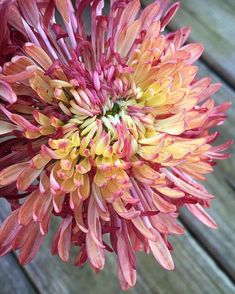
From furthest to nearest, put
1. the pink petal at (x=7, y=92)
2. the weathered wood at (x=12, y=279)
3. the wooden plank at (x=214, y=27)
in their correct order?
the wooden plank at (x=214, y=27) < the weathered wood at (x=12, y=279) < the pink petal at (x=7, y=92)

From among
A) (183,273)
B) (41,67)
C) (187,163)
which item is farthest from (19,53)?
(183,273)

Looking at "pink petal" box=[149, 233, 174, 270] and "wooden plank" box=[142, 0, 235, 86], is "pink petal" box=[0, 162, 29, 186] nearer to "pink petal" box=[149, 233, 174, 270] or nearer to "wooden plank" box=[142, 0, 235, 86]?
"pink petal" box=[149, 233, 174, 270]

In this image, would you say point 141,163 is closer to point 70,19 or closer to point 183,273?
point 70,19

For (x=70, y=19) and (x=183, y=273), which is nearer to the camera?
(x=70, y=19)

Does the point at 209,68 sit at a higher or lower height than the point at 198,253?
higher

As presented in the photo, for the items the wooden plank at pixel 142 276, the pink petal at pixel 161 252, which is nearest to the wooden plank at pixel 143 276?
the wooden plank at pixel 142 276

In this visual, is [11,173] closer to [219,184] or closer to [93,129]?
[93,129]

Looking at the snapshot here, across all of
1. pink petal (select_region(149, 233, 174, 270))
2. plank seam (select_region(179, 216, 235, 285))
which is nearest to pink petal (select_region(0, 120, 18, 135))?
pink petal (select_region(149, 233, 174, 270))

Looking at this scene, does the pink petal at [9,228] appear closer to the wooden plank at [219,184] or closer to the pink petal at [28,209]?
the pink petal at [28,209]
